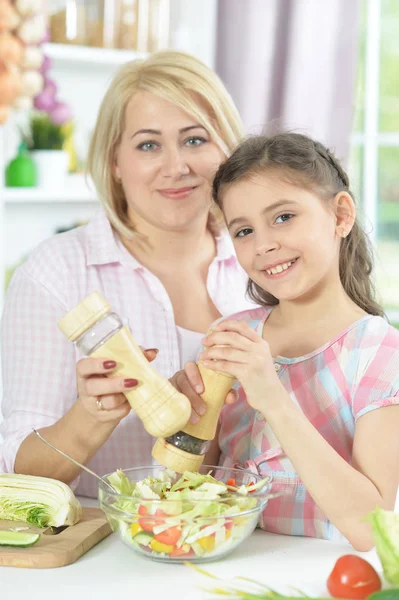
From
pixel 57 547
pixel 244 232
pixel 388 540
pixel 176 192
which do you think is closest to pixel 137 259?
pixel 176 192

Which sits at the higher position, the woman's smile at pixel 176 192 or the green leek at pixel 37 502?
the woman's smile at pixel 176 192

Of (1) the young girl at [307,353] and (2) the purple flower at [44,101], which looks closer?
(1) the young girl at [307,353]

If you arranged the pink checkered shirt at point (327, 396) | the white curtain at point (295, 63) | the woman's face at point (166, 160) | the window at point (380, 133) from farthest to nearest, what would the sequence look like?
the window at point (380, 133), the white curtain at point (295, 63), the woman's face at point (166, 160), the pink checkered shirt at point (327, 396)

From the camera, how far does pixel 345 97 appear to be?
3.47 meters

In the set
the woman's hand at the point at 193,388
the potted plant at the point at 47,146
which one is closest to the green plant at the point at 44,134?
the potted plant at the point at 47,146

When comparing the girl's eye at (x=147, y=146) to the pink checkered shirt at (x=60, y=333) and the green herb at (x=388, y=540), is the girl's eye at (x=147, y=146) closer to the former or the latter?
the pink checkered shirt at (x=60, y=333)

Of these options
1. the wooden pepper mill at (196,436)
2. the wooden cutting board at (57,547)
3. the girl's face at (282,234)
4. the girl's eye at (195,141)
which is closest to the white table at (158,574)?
the wooden cutting board at (57,547)

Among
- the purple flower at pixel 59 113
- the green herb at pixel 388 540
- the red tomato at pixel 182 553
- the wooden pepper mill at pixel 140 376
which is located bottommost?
the red tomato at pixel 182 553

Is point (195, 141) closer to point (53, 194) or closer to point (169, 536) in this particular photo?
point (169, 536)

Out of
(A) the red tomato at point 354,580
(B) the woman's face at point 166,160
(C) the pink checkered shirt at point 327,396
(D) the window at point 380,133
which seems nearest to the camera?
(A) the red tomato at point 354,580

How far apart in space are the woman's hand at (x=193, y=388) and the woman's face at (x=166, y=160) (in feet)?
1.71

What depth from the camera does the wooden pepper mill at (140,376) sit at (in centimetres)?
133

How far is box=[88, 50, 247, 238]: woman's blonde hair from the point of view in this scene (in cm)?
192

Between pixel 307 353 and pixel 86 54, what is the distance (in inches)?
81.2
